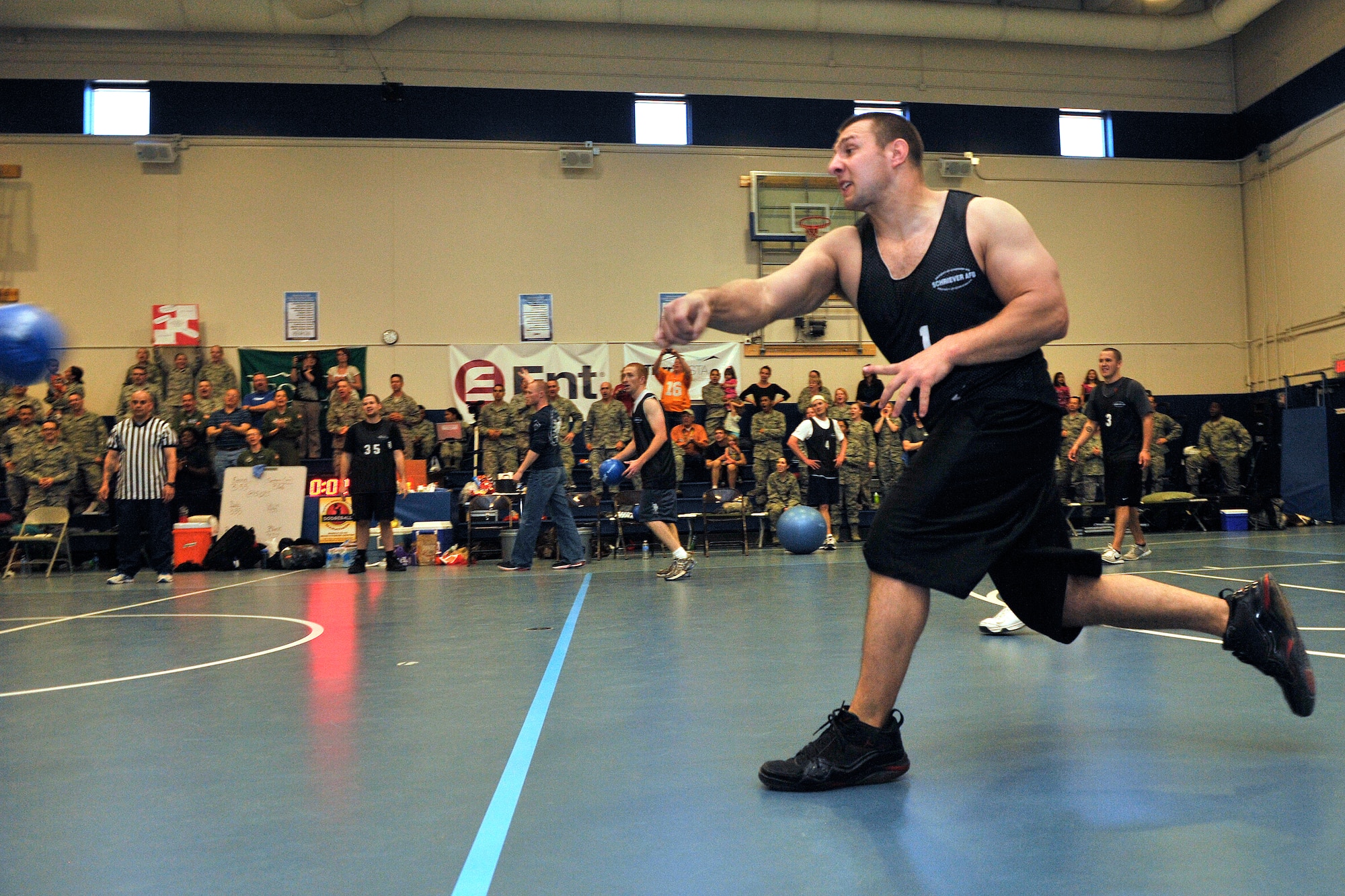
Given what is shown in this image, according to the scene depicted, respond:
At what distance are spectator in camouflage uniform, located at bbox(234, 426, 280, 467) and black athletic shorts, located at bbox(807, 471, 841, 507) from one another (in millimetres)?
8122

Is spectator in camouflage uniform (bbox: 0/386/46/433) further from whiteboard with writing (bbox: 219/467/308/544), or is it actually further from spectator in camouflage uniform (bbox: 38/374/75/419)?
whiteboard with writing (bbox: 219/467/308/544)

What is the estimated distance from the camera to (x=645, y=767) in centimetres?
267

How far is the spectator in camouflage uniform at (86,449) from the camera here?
48.9 ft

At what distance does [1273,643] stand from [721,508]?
474 inches

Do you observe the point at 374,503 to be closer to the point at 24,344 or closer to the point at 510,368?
the point at 24,344

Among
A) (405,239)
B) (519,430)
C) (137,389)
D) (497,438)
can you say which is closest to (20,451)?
(137,389)

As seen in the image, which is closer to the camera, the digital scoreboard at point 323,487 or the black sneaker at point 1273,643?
the black sneaker at point 1273,643

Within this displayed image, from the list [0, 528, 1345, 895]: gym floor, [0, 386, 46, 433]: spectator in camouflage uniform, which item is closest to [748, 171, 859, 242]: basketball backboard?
[0, 386, 46, 433]: spectator in camouflage uniform

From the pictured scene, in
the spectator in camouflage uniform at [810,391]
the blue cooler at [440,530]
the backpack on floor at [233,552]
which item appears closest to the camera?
the backpack on floor at [233,552]

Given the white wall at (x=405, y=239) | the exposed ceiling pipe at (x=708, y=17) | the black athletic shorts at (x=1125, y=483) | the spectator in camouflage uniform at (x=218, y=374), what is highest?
the exposed ceiling pipe at (x=708, y=17)


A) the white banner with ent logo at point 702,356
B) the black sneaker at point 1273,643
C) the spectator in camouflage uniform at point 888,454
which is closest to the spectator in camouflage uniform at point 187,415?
the white banner with ent logo at point 702,356

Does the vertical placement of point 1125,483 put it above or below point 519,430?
below

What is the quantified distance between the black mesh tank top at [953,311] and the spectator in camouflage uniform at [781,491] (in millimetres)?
12155

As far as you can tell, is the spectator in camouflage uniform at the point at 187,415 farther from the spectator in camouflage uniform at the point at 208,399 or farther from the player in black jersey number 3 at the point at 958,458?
the player in black jersey number 3 at the point at 958,458
